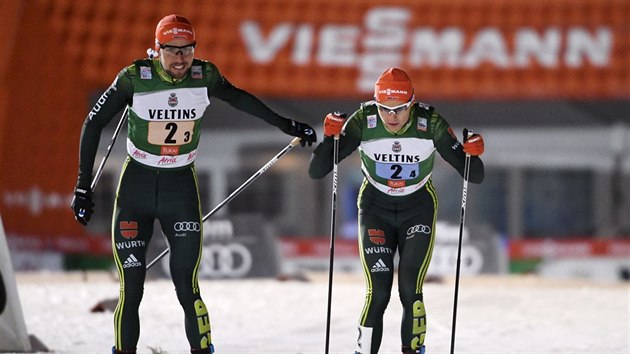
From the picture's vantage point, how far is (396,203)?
657cm

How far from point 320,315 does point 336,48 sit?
30.2 feet

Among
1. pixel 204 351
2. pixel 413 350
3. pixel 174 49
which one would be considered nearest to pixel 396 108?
pixel 174 49

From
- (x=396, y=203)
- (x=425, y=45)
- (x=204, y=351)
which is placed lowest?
(x=204, y=351)

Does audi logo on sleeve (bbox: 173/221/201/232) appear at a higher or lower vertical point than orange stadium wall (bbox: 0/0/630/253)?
lower

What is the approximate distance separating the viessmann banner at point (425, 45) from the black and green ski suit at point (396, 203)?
450 inches

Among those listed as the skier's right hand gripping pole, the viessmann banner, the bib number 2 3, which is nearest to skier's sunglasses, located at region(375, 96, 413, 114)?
the skier's right hand gripping pole

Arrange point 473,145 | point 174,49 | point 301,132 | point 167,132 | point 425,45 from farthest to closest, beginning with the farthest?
point 425,45 < point 301,132 < point 473,145 < point 167,132 < point 174,49

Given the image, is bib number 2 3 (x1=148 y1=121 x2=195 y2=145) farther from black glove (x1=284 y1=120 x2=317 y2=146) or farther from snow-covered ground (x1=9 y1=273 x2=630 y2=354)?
snow-covered ground (x1=9 y1=273 x2=630 y2=354)

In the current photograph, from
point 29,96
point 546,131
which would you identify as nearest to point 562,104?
point 546,131

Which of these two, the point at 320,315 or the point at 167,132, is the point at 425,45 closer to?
the point at 320,315

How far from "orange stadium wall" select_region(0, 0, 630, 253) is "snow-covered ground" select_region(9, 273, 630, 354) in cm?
487

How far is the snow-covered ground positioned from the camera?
26.9 feet

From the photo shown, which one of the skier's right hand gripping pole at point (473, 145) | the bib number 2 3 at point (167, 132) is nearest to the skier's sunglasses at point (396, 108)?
the skier's right hand gripping pole at point (473, 145)

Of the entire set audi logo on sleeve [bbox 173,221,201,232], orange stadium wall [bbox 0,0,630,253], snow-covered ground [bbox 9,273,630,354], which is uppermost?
orange stadium wall [bbox 0,0,630,253]
